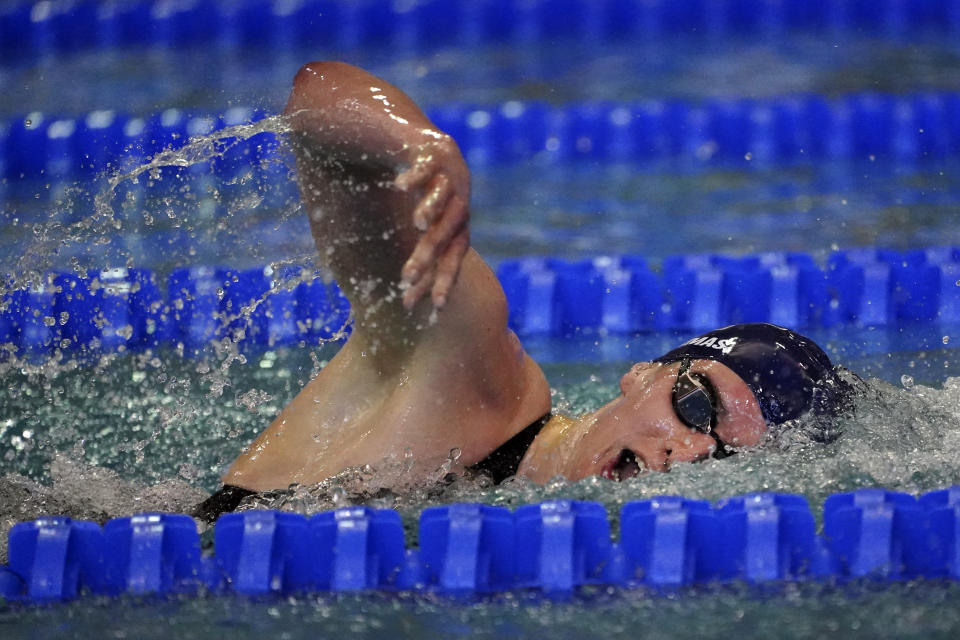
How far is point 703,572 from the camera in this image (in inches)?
74.0

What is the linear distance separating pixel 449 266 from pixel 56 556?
2.74 ft

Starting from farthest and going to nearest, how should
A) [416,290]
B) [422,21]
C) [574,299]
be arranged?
[422,21]
[574,299]
[416,290]

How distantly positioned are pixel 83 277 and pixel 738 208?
211 cm

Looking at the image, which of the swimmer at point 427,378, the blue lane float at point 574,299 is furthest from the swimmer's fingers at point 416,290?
the blue lane float at point 574,299

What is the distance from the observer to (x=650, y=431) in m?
1.91

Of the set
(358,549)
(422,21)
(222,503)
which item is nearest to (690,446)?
(358,549)

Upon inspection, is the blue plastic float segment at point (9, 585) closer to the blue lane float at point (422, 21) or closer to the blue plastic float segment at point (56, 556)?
the blue plastic float segment at point (56, 556)

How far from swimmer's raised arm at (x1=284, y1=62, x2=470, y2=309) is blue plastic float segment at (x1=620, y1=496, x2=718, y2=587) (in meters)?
0.52

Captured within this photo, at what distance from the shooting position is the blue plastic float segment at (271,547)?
1868mm

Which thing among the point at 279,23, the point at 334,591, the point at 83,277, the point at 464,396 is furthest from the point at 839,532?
the point at 279,23

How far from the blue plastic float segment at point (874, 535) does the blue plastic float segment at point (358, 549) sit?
2.21 feet

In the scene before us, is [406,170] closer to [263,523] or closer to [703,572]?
[263,523]

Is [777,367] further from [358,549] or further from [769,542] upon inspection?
[358,549]

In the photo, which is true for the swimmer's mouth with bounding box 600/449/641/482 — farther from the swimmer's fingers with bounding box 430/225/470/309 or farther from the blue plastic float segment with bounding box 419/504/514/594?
the swimmer's fingers with bounding box 430/225/470/309
